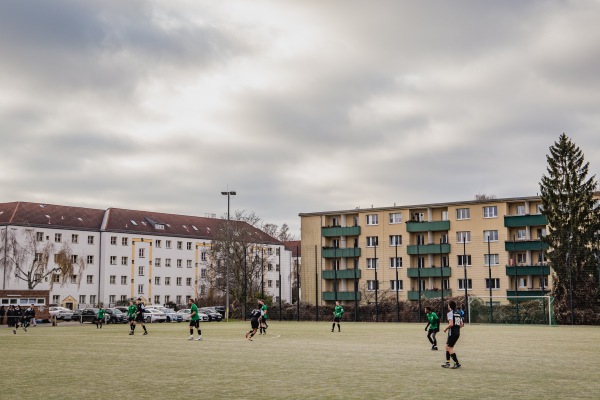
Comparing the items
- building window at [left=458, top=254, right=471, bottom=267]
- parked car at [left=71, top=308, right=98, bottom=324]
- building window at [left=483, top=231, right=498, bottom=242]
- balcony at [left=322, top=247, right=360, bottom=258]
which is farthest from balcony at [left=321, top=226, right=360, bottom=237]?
parked car at [left=71, top=308, right=98, bottom=324]

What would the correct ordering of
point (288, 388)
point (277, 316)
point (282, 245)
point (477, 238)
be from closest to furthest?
point (288, 388) → point (277, 316) → point (477, 238) → point (282, 245)

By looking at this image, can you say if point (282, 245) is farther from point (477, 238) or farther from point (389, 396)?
point (389, 396)

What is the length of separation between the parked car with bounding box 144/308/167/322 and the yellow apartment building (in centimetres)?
2145

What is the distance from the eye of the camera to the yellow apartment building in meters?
82.2

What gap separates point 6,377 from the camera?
55.4ft

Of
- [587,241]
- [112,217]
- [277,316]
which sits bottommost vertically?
[277,316]

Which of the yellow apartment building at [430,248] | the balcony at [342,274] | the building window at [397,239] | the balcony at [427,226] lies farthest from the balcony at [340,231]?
the balcony at [427,226]

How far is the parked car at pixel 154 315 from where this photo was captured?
6494 cm

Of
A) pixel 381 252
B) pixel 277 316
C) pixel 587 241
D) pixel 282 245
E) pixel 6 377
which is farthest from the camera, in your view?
pixel 282 245

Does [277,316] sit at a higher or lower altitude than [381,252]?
lower

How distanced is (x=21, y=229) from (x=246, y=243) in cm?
3378

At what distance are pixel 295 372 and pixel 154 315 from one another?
50.3 metres

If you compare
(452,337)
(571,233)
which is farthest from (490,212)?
(452,337)

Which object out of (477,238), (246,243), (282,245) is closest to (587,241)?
(477,238)
